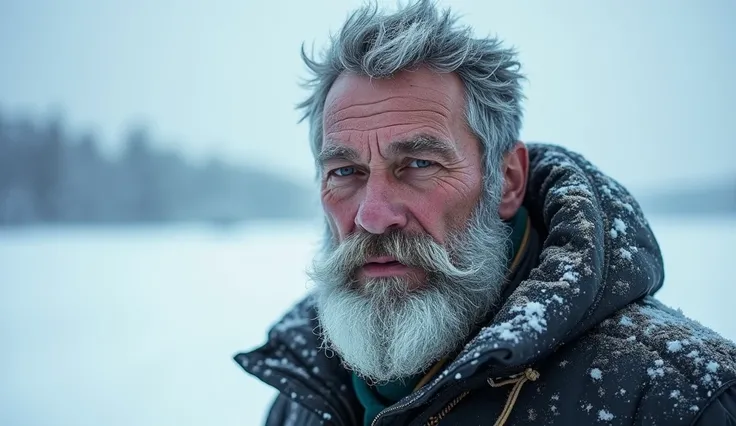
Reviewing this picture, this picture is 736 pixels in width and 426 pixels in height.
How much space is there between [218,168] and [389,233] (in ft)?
132

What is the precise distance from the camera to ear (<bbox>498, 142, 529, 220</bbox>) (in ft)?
5.77

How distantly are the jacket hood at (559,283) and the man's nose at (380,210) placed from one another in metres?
0.38

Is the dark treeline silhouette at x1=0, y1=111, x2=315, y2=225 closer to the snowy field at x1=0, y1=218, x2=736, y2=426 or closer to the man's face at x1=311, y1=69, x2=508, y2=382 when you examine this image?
the snowy field at x1=0, y1=218, x2=736, y2=426

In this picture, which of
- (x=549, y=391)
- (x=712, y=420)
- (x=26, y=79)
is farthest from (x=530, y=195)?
(x=26, y=79)

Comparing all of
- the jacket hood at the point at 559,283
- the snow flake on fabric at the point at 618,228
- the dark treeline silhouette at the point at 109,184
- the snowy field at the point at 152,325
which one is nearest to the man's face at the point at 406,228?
the jacket hood at the point at 559,283

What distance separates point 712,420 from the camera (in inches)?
40.6

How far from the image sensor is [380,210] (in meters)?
1.50

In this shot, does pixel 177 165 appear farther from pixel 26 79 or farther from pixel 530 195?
pixel 26 79

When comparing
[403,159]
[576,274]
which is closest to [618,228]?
[576,274]

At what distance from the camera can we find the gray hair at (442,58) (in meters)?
1.59

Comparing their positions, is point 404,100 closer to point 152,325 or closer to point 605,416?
point 605,416

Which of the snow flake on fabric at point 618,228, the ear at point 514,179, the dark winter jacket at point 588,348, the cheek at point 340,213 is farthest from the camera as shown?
the ear at point 514,179

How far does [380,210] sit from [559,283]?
0.53 metres

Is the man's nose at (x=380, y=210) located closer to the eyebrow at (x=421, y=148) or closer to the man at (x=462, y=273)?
the man at (x=462, y=273)
